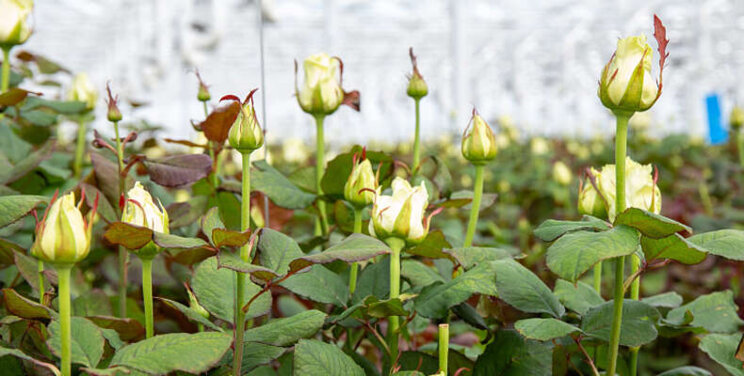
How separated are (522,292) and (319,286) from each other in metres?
0.15

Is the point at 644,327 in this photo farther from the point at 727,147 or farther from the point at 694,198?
the point at 727,147

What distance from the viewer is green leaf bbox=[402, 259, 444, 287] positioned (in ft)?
1.89

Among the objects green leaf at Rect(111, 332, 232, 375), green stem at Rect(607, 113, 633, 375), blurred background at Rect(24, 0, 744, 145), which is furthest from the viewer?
blurred background at Rect(24, 0, 744, 145)

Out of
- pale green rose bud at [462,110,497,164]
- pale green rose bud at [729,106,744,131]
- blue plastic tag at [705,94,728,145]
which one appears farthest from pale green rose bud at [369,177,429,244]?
blue plastic tag at [705,94,728,145]

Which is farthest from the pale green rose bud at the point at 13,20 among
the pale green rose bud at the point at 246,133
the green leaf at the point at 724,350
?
the green leaf at the point at 724,350

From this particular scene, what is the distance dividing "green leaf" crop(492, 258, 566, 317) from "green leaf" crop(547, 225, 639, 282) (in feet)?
0.28

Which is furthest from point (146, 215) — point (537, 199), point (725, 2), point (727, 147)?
point (725, 2)

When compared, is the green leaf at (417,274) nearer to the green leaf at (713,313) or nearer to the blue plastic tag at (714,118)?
the green leaf at (713,313)

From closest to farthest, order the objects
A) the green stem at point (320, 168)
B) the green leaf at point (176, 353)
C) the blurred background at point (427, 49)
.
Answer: the green leaf at point (176, 353), the green stem at point (320, 168), the blurred background at point (427, 49)

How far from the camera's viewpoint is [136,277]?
74 cm

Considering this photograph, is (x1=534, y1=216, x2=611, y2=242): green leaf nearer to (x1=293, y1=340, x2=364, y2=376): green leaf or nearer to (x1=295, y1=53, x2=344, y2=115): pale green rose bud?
(x1=293, y1=340, x2=364, y2=376): green leaf

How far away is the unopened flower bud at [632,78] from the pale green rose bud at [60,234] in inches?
13.6

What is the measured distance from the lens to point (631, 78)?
0.48 m

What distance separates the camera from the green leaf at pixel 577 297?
1.92ft
